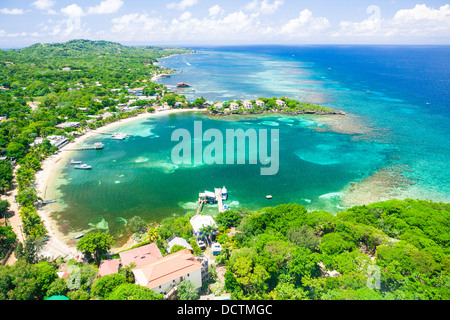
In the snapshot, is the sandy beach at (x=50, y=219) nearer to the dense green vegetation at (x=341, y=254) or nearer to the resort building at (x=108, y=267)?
the resort building at (x=108, y=267)

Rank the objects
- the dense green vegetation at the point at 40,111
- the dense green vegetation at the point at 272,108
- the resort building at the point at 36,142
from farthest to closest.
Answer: the dense green vegetation at the point at 272,108, the resort building at the point at 36,142, the dense green vegetation at the point at 40,111

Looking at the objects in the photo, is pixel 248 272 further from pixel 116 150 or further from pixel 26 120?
pixel 26 120

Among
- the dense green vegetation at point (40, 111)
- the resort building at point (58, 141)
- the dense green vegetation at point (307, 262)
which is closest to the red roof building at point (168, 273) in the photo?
the dense green vegetation at point (307, 262)

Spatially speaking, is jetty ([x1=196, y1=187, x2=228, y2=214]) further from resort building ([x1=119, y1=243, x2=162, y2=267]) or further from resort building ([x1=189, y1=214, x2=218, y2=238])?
resort building ([x1=119, y1=243, x2=162, y2=267])

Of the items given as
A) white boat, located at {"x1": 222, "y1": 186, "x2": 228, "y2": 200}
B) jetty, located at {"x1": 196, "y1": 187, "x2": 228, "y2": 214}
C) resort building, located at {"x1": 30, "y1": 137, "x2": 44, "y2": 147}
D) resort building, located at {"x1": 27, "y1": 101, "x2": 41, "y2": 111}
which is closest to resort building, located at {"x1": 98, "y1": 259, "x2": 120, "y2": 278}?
jetty, located at {"x1": 196, "y1": 187, "x2": 228, "y2": 214}

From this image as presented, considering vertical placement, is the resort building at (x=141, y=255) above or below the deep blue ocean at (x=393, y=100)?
below

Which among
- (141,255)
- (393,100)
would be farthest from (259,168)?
(393,100)

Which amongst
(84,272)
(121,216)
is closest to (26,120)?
(121,216)
